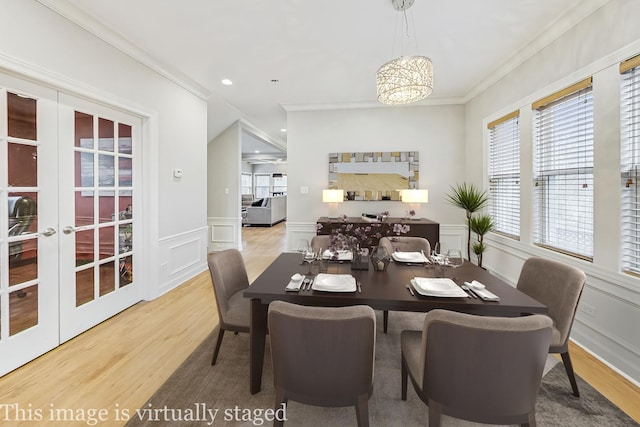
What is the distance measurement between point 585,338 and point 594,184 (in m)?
1.25

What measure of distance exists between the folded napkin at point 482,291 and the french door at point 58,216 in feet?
10.0

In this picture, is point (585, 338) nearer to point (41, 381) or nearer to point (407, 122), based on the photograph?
point (407, 122)

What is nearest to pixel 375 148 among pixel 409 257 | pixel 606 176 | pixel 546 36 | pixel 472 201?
pixel 472 201

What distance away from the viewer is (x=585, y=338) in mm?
2285

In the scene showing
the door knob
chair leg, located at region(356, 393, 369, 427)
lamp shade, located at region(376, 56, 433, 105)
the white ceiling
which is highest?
the white ceiling

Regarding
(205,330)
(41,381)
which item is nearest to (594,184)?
(205,330)

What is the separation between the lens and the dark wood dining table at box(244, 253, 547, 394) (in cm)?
142

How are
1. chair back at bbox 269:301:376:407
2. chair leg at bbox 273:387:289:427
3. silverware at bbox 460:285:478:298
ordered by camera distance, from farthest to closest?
silverware at bbox 460:285:478:298, chair leg at bbox 273:387:289:427, chair back at bbox 269:301:376:407

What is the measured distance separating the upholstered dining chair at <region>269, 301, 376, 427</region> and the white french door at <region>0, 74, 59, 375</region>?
6.88ft

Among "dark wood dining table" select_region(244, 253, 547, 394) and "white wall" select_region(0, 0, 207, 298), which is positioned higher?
"white wall" select_region(0, 0, 207, 298)

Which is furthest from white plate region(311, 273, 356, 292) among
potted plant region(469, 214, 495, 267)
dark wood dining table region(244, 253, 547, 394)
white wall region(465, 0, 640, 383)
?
potted plant region(469, 214, 495, 267)

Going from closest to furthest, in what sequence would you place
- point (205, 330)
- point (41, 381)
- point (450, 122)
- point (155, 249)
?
point (41, 381), point (205, 330), point (155, 249), point (450, 122)

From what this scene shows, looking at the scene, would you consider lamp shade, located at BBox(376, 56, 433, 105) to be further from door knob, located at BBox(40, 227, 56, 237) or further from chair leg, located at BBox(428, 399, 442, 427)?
door knob, located at BBox(40, 227, 56, 237)

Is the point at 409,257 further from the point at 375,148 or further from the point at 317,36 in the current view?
the point at 375,148
